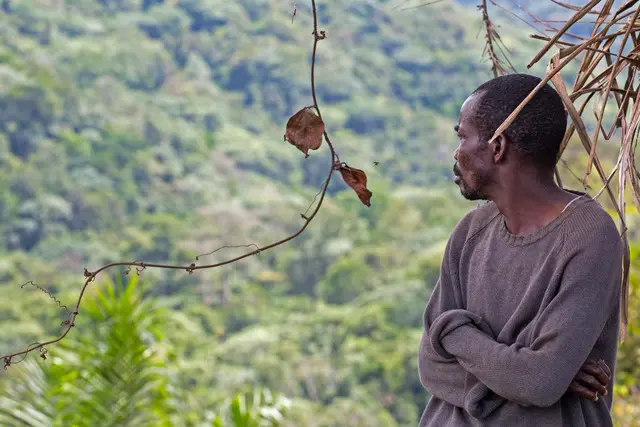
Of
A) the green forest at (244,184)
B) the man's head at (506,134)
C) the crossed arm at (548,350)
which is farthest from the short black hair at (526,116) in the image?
the green forest at (244,184)

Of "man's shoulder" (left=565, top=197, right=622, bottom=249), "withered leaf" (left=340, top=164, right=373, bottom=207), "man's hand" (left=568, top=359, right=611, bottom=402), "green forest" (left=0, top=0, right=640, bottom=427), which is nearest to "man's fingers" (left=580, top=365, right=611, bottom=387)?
"man's hand" (left=568, top=359, right=611, bottom=402)

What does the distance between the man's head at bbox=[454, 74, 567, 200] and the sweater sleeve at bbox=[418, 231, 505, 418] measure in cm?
11

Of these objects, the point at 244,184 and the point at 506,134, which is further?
the point at 244,184

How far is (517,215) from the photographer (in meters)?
0.82

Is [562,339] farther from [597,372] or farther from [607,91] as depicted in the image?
[607,91]

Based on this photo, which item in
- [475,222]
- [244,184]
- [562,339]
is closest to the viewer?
[562,339]

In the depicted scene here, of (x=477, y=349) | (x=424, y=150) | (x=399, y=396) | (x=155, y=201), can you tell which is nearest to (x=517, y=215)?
(x=477, y=349)

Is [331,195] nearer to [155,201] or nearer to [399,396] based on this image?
[155,201]

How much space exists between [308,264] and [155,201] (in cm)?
511

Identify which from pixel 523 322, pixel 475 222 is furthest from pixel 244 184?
pixel 523 322

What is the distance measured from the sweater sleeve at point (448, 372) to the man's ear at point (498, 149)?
13cm

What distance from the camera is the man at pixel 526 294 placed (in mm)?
744

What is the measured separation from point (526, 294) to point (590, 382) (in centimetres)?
9

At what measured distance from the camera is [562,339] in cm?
73
